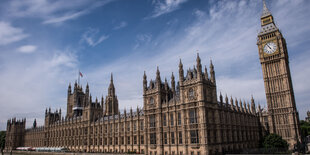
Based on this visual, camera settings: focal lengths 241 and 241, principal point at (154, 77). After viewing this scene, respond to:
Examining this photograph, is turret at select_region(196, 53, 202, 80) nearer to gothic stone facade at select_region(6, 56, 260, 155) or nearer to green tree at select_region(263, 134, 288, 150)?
gothic stone facade at select_region(6, 56, 260, 155)

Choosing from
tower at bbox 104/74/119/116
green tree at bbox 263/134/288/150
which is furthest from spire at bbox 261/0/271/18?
tower at bbox 104/74/119/116

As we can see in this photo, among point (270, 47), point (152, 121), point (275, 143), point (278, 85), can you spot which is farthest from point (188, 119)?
point (270, 47)

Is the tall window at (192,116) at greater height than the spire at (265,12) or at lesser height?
lesser

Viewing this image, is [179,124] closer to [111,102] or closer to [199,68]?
[199,68]

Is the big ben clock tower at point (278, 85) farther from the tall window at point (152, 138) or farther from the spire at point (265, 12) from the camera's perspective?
the tall window at point (152, 138)

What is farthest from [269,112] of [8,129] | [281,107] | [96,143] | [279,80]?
[8,129]

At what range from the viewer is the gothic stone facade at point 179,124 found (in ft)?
195

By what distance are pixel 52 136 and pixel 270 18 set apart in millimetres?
121042

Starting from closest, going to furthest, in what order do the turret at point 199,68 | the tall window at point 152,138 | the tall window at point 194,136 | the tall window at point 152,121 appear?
the tall window at point 194,136 → the turret at point 199,68 → the tall window at point 152,138 → the tall window at point 152,121

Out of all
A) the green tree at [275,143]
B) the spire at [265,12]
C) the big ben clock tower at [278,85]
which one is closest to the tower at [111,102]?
the green tree at [275,143]

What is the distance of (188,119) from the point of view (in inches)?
2389

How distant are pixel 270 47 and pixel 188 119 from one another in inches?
2325

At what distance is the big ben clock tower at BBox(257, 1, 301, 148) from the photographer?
8931 centimetres

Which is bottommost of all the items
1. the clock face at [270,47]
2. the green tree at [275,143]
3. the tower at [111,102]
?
the green tree at [275,143]
